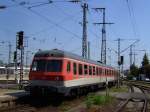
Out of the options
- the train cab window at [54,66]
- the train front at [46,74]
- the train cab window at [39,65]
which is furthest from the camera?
the train cab window at [39,65]

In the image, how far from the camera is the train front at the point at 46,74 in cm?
2352

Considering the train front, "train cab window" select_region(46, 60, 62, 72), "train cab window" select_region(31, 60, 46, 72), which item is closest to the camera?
the train front

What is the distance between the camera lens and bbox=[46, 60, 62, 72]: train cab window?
78.8 feet

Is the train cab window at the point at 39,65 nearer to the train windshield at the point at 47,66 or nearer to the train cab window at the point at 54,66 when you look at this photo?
the train windshield at the point at 47,66

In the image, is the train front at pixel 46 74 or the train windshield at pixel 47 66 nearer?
the train front at pixel 46 74

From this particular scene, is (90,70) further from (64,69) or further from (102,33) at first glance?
(102,33)

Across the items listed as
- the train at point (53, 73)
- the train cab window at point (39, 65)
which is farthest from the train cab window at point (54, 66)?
the train cab window at point (39, 65)

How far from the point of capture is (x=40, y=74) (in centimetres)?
2405

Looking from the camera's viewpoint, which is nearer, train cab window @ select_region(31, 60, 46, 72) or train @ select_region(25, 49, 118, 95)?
train @ select_region(25, 49, 118, 95)

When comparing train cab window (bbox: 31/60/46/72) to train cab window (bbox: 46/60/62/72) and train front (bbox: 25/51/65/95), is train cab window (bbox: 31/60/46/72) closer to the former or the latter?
train front (bbox: 25/51/65/95)

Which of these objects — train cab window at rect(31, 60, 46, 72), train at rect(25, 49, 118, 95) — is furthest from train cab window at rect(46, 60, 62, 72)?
train cab window at rect(31, 60, 46, 72)

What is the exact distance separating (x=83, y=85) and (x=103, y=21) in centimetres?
2606

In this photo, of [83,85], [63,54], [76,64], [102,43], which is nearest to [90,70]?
[83,85]

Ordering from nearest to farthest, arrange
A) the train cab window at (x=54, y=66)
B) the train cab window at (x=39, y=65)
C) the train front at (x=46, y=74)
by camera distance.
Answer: the train front at (x=46, y=74) < the train cab window at (x=54, y=66) < the train cab window at (x=39, y=65)
